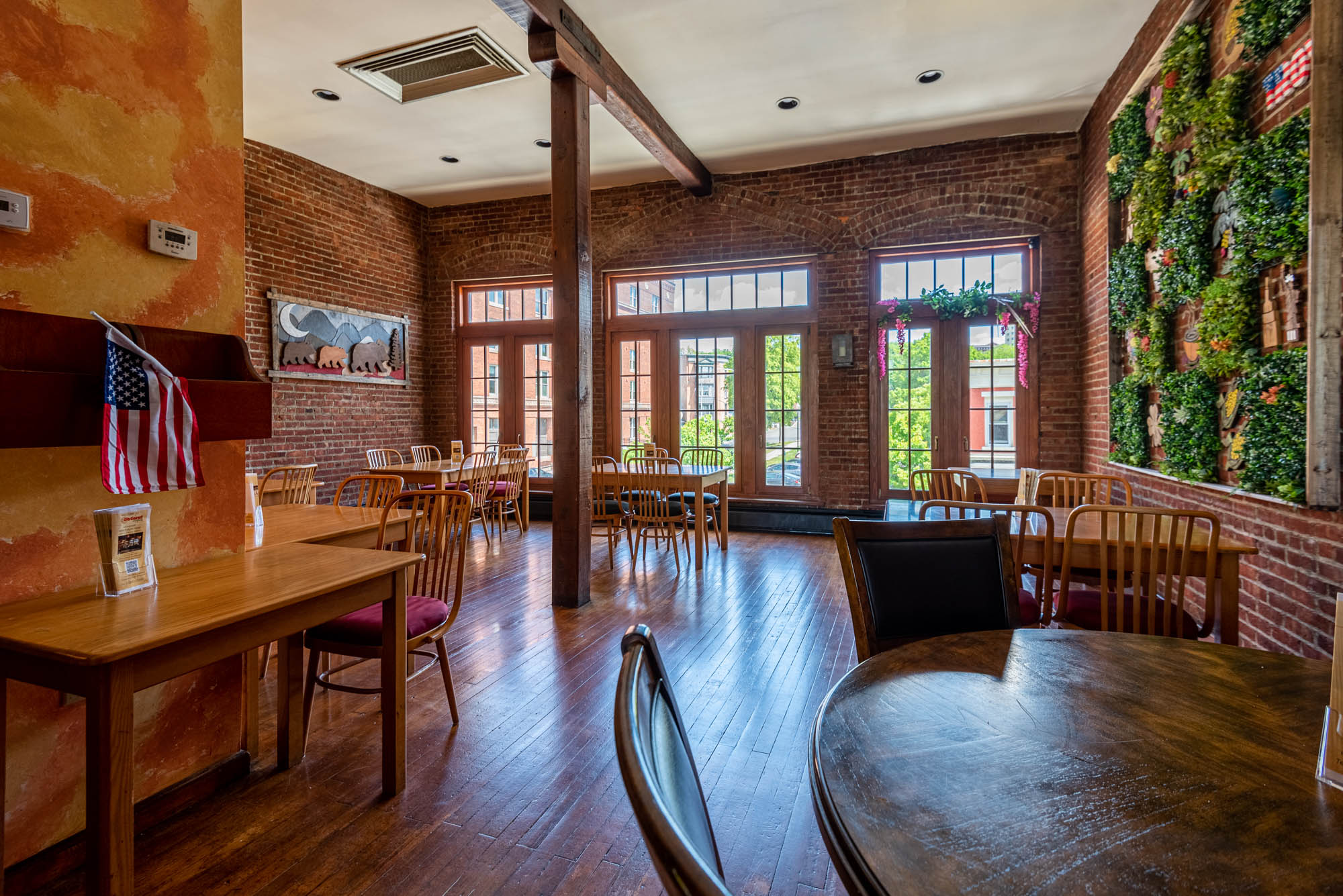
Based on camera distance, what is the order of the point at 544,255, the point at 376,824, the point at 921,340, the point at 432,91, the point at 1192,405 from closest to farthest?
the point at 376,824, the point at 1192,405, the point at 432,91, the point at 921,340, the point at 544,255

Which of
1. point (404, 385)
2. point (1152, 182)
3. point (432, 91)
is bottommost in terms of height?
point (404, 385)

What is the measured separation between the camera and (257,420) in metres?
2.07

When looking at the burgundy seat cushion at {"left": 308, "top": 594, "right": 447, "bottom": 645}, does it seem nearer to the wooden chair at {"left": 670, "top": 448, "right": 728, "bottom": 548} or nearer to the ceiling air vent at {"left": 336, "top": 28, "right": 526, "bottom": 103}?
the wooden chair at {"left": 670, "top": 448, "right": 728, "bottom": 548}

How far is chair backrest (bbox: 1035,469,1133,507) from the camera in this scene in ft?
12.0

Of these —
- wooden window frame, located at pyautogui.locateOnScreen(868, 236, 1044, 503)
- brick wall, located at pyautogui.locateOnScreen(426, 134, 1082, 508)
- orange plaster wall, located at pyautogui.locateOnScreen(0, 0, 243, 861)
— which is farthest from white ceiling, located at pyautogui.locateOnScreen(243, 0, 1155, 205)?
orange plaster wall, located at pyautogui.locateOnScreen(0, 0, 243, 861)

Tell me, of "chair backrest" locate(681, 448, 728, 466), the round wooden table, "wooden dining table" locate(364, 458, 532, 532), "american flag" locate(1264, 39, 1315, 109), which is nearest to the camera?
the round wooden table

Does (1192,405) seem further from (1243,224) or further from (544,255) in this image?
(544,255)

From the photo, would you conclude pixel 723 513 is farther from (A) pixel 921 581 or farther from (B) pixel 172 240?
(B) pixel 172 240

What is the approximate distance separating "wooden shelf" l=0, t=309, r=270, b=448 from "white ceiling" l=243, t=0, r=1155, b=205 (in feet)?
10.2

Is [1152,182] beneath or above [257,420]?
above

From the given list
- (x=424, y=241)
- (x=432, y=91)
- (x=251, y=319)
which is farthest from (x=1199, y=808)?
(x=424, y=241)

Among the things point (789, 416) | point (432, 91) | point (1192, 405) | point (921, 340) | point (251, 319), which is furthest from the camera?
point (789, 416)

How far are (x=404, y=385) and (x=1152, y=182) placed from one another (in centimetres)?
711

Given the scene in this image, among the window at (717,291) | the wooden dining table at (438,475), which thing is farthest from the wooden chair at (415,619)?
the window at (717,291)
